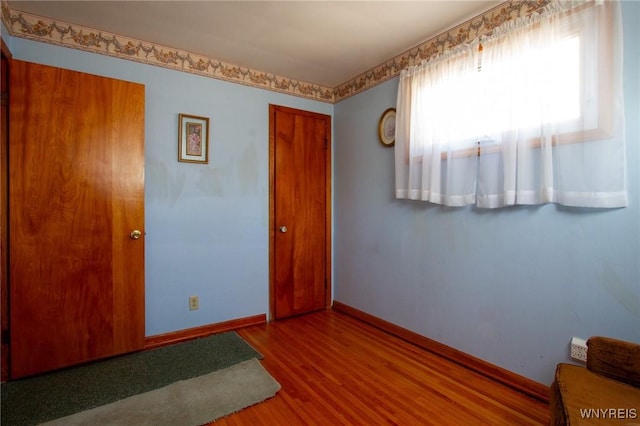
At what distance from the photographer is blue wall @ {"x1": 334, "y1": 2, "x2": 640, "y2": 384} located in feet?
4.91

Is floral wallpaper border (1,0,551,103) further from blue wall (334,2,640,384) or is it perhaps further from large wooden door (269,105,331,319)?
large wooden door (269,105,331,319)

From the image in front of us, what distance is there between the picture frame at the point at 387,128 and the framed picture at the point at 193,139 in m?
1.56

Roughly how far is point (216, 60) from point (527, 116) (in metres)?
2.45

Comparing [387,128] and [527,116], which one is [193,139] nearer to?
[387,128]

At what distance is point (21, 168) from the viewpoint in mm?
1926

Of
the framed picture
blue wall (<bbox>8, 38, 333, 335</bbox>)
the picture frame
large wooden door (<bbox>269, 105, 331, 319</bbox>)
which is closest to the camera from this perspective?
blue wall (<bbox>8, 38, 333, 335</bbox>)

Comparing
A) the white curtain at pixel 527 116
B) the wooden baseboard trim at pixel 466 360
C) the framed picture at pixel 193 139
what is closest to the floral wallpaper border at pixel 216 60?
the white curtain at pixel 527 116

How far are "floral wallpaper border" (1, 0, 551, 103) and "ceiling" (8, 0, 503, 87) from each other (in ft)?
0.16

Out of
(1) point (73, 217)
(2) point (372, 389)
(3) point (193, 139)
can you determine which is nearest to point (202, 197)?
(3) point (193, 139)

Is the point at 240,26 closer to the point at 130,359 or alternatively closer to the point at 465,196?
the point at 465,196

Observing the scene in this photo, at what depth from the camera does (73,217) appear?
2.07 meters

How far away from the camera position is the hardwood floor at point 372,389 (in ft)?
5.34

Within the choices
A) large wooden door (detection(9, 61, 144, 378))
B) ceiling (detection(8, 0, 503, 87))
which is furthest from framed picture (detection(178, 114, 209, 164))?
ceiling (detection(8, 0, 503, 87))

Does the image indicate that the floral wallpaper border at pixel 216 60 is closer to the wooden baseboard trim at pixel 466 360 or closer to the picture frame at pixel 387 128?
the picture frame at pixel 387 128
